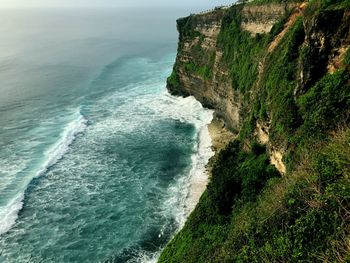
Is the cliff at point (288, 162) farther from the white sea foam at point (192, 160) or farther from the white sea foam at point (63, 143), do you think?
the white sea foam at point (63, 143)

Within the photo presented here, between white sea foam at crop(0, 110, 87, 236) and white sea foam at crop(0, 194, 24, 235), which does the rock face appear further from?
white sea foam at crop(0, 194, 24, 235)

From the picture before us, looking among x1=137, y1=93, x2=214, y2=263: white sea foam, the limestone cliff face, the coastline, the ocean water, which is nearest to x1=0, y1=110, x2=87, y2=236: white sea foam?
the ocean water

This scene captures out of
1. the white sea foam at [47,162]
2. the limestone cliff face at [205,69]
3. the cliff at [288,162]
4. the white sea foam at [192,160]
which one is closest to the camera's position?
the cliff at [288,162]

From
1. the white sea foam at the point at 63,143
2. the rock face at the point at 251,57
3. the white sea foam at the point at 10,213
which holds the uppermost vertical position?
the rock face at the point at 251,57

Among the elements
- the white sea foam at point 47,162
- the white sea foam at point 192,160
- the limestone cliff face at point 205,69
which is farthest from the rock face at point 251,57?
the white sea foam at point 47,162

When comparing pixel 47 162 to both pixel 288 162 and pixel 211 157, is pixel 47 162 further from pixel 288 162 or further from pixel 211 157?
pixel 288 162

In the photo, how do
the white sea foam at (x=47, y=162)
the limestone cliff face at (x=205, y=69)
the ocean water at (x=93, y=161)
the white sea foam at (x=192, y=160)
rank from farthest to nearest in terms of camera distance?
the limestone cliff face at (x=205, y=69) < the white sea foam at (x=192, y=160) < the white sea foam at (x=47, y=162) < the ocean water at (x=93, y=161)
